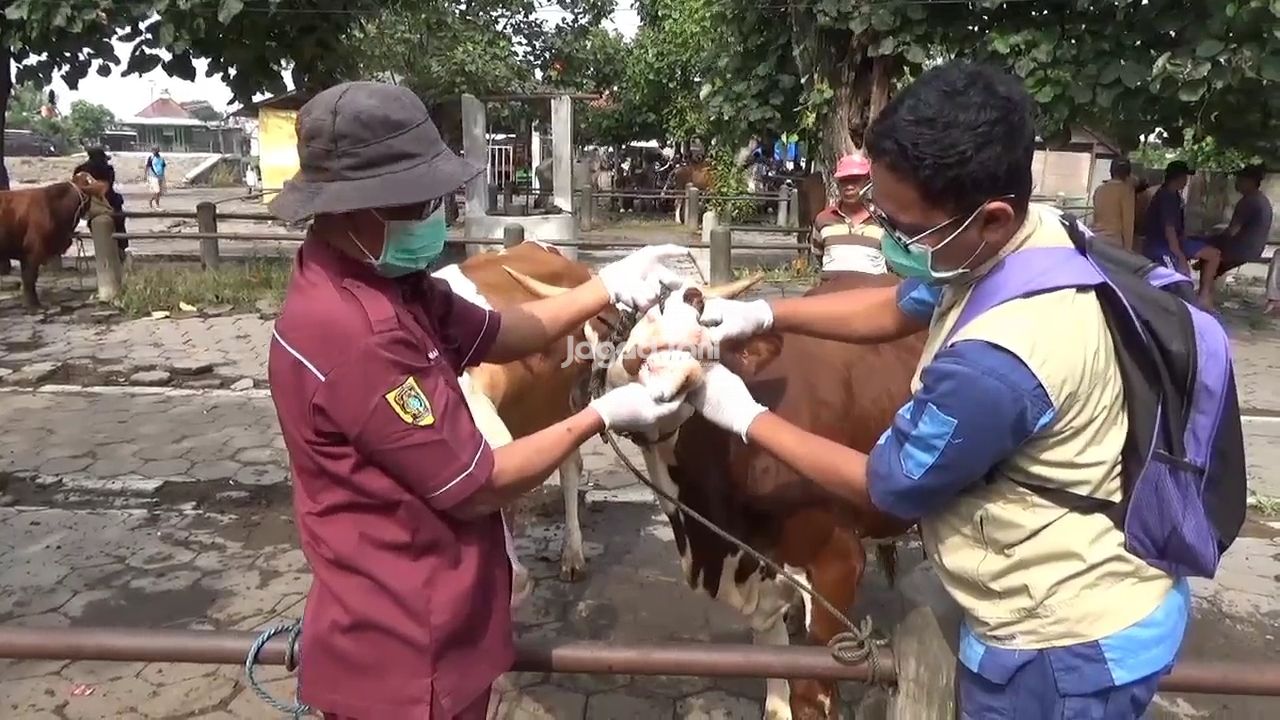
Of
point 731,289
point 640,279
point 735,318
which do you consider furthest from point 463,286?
point 735,318

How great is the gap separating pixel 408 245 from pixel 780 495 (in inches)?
58.7

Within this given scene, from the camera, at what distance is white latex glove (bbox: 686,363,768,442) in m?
1.89

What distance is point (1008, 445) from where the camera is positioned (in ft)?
4.34

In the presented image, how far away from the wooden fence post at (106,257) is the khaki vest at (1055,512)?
34.2 feet

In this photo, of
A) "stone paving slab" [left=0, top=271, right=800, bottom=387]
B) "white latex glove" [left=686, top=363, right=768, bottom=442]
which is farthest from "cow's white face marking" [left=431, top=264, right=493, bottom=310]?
"stone paving slab" [left=0, top=271, right=800, bottom=387]

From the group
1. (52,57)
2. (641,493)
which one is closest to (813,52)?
(641,493)

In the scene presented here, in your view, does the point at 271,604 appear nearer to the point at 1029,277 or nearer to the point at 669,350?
the point at 669,350

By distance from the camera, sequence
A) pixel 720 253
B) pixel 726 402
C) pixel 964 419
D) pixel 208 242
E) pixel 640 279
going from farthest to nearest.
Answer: pixel 208 242, pixel 720 253, pixel 640 279, pixel 726 402, pixel 964 419

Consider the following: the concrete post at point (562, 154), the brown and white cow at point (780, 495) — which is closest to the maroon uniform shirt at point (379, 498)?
the brown and white cow at point (780, 495)

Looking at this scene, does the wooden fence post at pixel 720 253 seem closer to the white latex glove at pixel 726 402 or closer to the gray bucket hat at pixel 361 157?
the white latex glove at pixel 726 402

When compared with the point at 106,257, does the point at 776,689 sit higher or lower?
lower

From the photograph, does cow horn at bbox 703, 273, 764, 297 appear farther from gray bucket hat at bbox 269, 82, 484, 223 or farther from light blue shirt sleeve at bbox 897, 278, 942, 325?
gray bucket hat at bbox 269, 82, 484, 223

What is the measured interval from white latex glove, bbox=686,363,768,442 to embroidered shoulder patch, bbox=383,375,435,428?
66 cm

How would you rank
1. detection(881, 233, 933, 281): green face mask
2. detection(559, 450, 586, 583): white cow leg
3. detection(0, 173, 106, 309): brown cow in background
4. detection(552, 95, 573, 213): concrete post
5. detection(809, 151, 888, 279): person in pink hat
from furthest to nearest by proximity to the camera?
detection(552, 95, 573, 213): concrete post
detection(0, 173, 106, 309): brown cow in background
detection(809, 151, 888, 279): person in pink hat
detection(559, 450, 586, 583): white cow leg
detection(881, 233, 933, 281): green face mask
